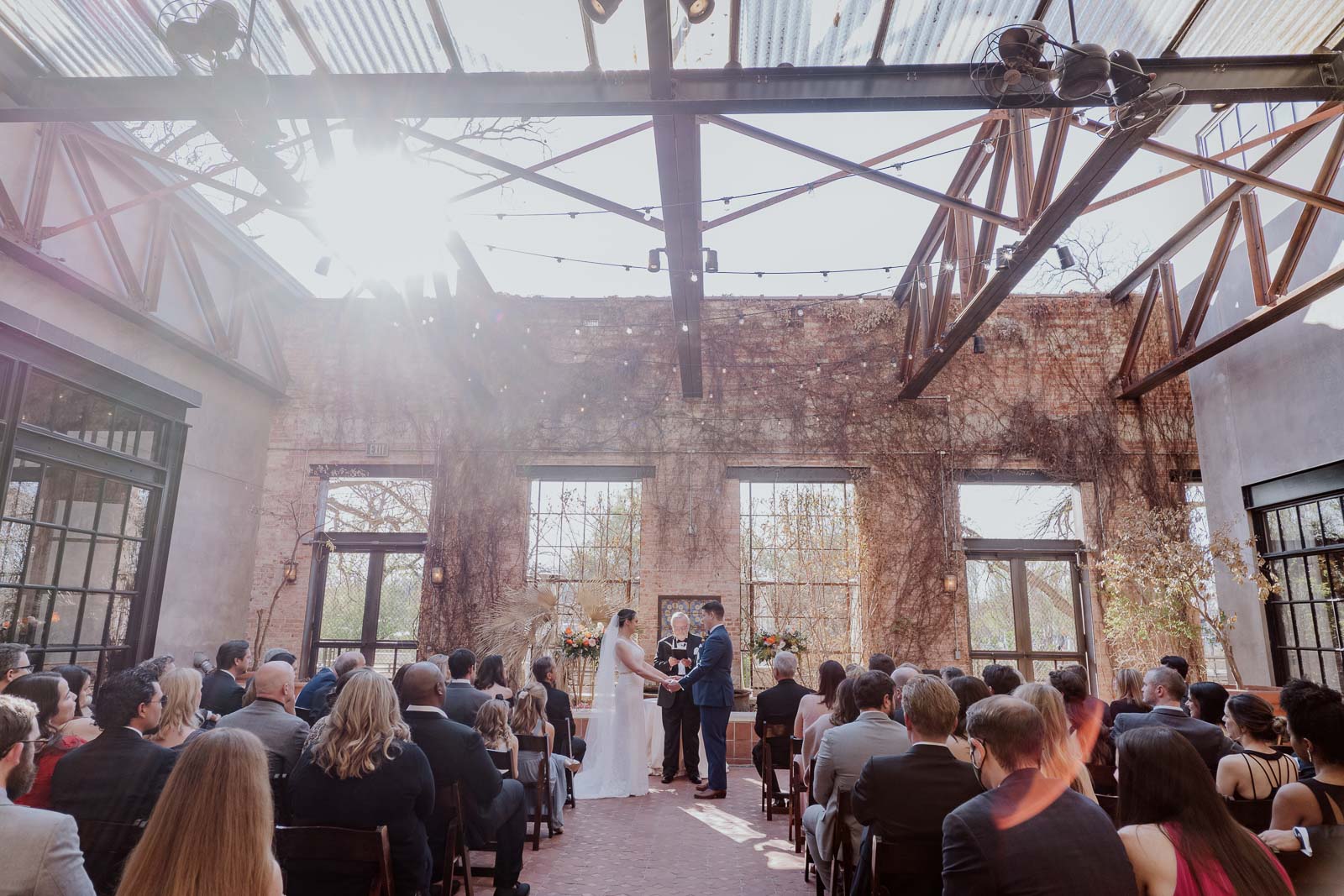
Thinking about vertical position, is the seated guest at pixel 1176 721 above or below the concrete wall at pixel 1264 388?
below

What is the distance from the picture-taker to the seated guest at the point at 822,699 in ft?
16.9

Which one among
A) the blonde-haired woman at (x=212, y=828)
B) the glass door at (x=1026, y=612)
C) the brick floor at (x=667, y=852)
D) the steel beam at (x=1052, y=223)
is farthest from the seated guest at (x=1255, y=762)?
the glass door at (x=1026, y=612)

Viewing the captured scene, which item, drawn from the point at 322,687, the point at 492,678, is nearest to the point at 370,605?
the point at 492,678

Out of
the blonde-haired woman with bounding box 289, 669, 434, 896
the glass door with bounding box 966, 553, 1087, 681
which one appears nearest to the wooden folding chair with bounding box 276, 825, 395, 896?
the blonde-haired woman with bounding box 289, 669, 434, 896

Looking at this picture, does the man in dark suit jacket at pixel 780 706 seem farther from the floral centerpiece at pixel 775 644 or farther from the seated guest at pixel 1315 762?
the seated guest at pixel 1315 762

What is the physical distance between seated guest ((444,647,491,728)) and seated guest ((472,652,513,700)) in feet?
1.38

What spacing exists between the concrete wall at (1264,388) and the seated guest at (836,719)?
18.2 feet

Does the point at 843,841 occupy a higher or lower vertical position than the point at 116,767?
lower

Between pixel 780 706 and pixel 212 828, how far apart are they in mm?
5039

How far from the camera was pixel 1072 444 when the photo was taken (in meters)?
10.0

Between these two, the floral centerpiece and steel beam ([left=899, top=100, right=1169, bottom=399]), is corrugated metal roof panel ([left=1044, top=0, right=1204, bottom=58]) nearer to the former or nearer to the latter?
steel beam ([left=899, top=100, right=1169, bottom=399])

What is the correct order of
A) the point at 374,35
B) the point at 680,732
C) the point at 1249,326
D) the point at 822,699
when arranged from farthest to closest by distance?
the point at 680,732
the point at 1249,326
the point at 822,699
the point at 374,35

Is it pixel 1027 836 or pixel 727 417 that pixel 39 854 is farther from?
pixel 727 417

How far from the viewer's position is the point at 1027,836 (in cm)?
202
